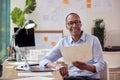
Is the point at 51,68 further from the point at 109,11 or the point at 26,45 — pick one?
the point at 109,11

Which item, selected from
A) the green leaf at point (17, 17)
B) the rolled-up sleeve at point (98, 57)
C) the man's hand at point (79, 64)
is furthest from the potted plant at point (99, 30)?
the man's hand at point (79, 64)

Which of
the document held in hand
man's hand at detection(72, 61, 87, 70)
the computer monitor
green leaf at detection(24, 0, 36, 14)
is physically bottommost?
man's hand at detection(72, 61, 87, 70)

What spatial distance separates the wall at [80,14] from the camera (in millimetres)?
4738

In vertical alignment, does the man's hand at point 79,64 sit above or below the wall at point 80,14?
below

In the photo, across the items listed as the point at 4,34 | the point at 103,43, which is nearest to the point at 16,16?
the point at 4,34

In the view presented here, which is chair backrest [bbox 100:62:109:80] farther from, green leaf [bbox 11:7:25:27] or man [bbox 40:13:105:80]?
green leaf [bbox 11:7:25:27]

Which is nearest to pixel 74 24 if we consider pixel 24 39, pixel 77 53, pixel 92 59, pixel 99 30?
pixel 92 59

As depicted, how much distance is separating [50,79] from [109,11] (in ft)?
11.1

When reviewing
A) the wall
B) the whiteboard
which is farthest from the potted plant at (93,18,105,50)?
the whiteboard

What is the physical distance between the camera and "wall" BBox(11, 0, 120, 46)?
4.74 metres

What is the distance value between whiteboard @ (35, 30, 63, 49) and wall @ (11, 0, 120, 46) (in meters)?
0.09

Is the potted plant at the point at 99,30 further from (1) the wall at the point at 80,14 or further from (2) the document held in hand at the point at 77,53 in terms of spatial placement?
(2) the document held in hand at the point at 77,53

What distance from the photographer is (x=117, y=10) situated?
16.1 ft

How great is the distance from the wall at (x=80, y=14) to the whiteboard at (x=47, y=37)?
3.4 inches
